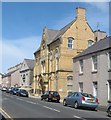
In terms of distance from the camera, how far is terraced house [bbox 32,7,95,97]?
49.3 metres

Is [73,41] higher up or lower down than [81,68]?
higher up

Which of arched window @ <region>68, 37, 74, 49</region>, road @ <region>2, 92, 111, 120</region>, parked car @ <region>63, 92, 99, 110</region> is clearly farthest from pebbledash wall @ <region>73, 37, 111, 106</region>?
arched window @ <region>68, 37, 74, 49</region>

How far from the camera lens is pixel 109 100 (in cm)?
2744

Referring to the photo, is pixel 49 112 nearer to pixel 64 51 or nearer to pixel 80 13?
pixel 64 51

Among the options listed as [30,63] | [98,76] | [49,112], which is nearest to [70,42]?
[98,76]

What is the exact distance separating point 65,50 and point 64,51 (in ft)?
0.88

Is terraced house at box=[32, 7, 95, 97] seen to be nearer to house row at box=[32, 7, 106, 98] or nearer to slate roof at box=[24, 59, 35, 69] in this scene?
house row at box=[32, 7, 106, 98]

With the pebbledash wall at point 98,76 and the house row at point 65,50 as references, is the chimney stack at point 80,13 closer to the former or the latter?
the house row at point 65,50

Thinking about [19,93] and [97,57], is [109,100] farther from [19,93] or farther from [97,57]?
[19,93]

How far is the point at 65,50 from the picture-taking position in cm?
4978

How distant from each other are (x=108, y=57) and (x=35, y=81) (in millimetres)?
38009

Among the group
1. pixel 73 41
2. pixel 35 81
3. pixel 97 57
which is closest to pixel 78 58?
pixel 97 57

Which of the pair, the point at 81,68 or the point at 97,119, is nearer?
the point at 97,119

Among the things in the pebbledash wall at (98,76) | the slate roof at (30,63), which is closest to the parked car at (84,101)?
the pebbledash wall at (98,76)
